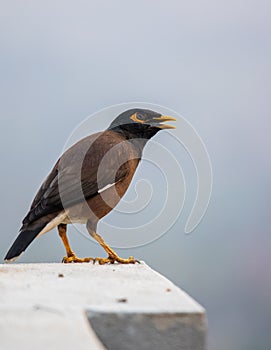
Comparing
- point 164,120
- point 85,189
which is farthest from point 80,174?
point 164,120

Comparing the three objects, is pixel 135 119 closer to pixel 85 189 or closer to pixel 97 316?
pixel 85 189

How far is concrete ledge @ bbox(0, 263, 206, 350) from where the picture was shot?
2592 mm

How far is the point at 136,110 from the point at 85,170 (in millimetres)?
1024

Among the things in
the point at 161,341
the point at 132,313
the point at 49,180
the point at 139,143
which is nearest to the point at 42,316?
the point at 132,313

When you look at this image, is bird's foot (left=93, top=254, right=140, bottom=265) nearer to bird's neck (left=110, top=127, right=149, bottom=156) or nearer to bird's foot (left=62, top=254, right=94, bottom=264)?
bird's foot (left=62, top=254, right=94, bottom=264)

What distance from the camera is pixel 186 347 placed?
310cm

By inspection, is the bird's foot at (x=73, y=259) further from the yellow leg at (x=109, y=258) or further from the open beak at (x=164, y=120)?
the open beak at (x=164, y=120)

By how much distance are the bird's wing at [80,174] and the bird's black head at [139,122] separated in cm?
A: 27

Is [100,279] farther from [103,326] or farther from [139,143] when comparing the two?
[139,143]

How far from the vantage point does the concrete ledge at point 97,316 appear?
8.50 ft

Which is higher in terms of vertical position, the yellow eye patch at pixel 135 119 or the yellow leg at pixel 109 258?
the yellow eye patch at pixel 135 119

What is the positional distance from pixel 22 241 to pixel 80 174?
2.61ft

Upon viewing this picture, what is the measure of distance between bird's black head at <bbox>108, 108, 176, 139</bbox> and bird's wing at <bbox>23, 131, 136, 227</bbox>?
0.90 ft

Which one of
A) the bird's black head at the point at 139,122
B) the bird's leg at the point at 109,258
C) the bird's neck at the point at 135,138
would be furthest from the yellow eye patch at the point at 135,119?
the bird's leg at the point at 109,258
